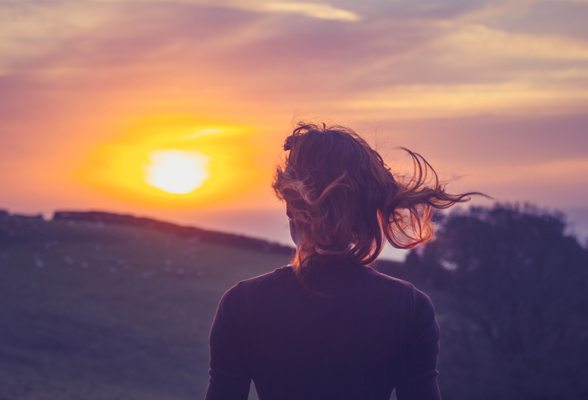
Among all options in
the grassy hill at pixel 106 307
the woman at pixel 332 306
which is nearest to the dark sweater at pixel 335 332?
the woman at pixel 332 306

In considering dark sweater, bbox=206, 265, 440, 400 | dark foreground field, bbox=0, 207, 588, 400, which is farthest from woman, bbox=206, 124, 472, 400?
dark foreground field, bbox=0, 207, 588, 400

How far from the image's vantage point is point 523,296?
432 inches

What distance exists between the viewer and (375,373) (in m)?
1.64

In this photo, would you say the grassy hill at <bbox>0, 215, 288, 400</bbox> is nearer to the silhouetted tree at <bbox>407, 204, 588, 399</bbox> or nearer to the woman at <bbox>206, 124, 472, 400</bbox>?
the silhouetted tree at <bbox>407, 204, 588, 399</bbox>

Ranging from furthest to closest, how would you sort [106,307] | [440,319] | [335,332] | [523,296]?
[440,319] → [106,307] → [523,296] → [335,332]

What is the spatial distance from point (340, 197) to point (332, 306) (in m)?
0.38

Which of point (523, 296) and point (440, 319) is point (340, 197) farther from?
point (440, 319)

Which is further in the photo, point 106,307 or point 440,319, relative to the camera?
point 440,319

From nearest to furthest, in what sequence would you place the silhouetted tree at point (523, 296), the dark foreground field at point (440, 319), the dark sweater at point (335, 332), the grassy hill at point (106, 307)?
the dark sweater at point (335, 332), the grassy hill at point (106, 307), the dark foreground field at point (440, 319), the silhouetted tree at point (523, 296)

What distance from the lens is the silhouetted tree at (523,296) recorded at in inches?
413

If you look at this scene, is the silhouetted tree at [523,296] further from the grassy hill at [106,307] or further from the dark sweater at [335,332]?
the dark sweater at [335,332]

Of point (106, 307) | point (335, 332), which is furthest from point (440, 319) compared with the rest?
point (335, 332)

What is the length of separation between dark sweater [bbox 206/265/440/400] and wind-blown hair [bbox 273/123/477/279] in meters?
0.09

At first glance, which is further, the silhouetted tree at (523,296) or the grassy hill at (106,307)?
the silhouetted tree at (523,296)
